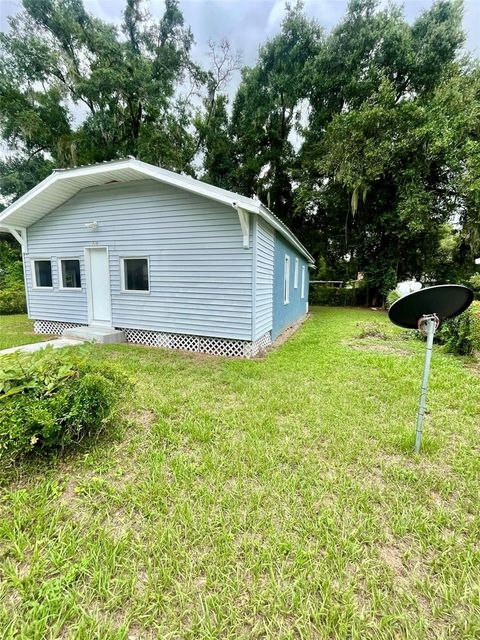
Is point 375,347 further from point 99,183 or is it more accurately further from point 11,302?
point 11,302

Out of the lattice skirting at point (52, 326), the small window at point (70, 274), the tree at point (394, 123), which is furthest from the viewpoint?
the tree at point (394, 123)

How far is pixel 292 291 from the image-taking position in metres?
Answer: 10.1

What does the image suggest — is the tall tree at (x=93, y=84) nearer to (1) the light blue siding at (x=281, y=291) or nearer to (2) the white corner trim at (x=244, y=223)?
(1) the light blue siding at (x=281, y=291)

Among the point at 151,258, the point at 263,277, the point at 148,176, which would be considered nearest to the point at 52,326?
the point at 151,258

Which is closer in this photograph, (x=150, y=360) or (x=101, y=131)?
(x=150, y=360)

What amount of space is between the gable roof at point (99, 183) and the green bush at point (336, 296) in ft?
36.6

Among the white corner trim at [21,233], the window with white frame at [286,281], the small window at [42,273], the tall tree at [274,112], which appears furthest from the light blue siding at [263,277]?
the tall tree at [274,112]

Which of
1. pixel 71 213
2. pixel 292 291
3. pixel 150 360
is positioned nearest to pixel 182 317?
pixel 150 360

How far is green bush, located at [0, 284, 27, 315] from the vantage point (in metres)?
12.0

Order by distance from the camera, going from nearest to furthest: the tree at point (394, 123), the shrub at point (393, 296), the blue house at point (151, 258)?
the shrub at point (393, 296), the blue house at point (151, 258), the tree at point (394, 123)

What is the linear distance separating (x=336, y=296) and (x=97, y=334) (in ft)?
49.9

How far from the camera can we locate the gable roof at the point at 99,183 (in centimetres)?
534

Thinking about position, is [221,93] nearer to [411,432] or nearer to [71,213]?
[71,213]

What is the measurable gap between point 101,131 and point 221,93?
8.00 m
